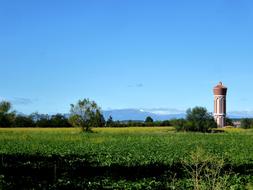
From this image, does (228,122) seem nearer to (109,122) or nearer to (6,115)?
(109,122)

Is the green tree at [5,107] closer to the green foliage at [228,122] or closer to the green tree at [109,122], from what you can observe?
the green tree at [109,122]

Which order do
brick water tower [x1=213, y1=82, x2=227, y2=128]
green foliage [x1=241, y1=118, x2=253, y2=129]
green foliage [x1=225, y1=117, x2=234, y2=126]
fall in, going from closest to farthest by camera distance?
green foliage [x1=241, y1=118, x2=253, y2=129]
brick water tower [x1=213, y1=82, x2=227, y2=128]
green foliage [x1=225, y1=117, x2=234, y2=126]

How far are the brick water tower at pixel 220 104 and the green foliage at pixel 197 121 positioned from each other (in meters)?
35.5

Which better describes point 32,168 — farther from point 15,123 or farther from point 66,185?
point 15,123

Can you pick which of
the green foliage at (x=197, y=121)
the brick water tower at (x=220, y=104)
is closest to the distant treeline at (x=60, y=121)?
the green foliage at (x=197, y=121)

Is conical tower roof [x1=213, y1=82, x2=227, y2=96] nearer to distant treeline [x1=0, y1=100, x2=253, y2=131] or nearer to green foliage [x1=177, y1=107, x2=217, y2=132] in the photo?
distant treeline [x1=0, y1=100, x2=253, y2=131]

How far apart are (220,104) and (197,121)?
4240cm

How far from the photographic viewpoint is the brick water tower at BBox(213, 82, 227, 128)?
478 ft

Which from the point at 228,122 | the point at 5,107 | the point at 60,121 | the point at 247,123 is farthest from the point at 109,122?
the point at 228,122

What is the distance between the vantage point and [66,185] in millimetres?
15047

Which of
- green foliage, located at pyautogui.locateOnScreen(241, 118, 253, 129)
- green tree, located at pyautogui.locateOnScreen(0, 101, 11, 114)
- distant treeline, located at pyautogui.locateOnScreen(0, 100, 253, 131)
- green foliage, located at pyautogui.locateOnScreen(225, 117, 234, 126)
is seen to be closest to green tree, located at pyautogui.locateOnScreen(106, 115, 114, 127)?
distant treeline, located at pyautogui.locateOnScreen(0, 100, 253, 131)

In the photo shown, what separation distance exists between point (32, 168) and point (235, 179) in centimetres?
845

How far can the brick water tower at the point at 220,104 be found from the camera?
146m

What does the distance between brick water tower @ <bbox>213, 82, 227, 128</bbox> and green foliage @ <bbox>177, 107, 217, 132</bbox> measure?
3549 centimetres
